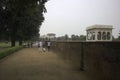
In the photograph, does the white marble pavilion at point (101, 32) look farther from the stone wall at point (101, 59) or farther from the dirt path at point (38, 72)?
the stone wall at point (101, 59)

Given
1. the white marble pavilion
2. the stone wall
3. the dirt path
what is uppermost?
the white marble pavilion

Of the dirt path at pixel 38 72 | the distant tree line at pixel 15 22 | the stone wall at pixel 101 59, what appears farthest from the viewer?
the distant tree line at pixel 15 22

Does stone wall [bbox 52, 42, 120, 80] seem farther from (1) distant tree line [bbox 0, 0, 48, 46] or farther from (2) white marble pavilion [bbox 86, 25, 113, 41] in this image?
(2) white marble pavilion [bbox 86, 25, 113, 41]

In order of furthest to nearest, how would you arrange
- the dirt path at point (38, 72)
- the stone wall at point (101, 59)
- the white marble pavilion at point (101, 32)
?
the white marble pavilion at point (101, 32) → the dirt path at point (38, 72) → the stone wall at point (101, 59)

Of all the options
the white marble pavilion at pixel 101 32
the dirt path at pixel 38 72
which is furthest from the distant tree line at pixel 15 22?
the white marble pavilion at pixel 101 32

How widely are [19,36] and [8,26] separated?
5.73 metres

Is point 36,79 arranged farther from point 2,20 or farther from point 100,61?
point 2,20

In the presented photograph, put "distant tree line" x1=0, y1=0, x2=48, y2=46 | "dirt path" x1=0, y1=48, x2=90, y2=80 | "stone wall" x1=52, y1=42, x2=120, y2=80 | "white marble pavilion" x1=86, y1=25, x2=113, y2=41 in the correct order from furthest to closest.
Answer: "white marble pavilion" x1=86, y1=25, x2=113, y2=41 < "distant tree line" x1=0, y1=0, x2=48, y2=46 < "dirt path" x1=0, y1=48, x2=90, y2=80 < "stone wall" x1=52, y1=42, x2=120, y2=80

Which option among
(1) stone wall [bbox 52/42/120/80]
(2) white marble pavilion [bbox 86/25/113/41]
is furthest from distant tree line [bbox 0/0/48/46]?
(2) white marble pavilion [bbox 86/25/113/41]

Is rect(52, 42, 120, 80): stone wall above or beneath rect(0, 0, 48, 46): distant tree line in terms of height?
beneath

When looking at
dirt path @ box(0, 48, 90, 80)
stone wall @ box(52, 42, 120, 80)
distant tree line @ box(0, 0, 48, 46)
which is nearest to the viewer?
stone wall @ box(52, 42, 120, 80)

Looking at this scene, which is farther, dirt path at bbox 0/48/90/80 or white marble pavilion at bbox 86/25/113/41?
white marble pavilion at bbox 86/25/113/41

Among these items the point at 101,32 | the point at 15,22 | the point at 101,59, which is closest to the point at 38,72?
the point at 101,59

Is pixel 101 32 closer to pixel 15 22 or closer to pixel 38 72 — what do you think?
pixel 15 22
